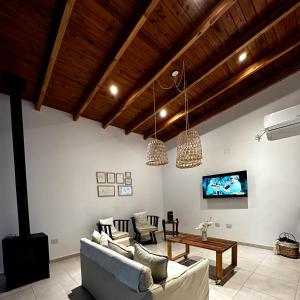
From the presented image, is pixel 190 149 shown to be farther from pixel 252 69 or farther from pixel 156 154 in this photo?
pixel 252 69

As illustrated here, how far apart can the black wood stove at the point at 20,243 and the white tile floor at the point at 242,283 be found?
0.19 meters

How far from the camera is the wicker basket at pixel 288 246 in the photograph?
4000 millimetres

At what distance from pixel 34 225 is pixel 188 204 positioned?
165 inches

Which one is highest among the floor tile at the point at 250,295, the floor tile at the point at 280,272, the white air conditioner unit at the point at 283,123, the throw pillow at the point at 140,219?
the white air conditioner unit at the point at 283,123

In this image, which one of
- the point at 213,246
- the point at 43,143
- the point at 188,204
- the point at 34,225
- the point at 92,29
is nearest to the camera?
the point at 92,29

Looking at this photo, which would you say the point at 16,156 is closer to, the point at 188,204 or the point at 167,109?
the point at 167,109

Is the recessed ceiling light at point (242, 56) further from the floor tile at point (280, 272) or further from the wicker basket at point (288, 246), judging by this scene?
the floor tile at point (280, 272)

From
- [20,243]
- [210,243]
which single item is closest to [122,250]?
[210,243]

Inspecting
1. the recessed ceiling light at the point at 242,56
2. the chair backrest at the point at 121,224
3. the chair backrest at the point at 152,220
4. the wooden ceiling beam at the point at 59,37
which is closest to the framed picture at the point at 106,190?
the chair backrest at the point at 121,224

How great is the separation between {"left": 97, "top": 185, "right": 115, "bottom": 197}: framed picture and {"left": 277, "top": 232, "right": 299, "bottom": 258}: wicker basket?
4145 millimetres

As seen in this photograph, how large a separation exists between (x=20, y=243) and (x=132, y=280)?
248 centimetres

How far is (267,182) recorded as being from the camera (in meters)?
4.72

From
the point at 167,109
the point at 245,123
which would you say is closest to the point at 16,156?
the point at 167,109

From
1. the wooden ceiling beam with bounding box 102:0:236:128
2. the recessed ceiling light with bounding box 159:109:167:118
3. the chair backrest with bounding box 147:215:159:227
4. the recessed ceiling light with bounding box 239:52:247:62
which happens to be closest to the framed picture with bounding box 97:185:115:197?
the chair backrest with bounding box 147:215:159:227
